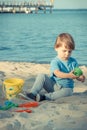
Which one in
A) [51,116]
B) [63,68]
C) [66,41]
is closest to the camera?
[51,116]

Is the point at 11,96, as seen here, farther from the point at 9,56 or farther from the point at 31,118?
the point at 9,56

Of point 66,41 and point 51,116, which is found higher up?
point 66,41

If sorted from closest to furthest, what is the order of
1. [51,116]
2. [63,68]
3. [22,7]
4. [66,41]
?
[51,116]
[66,41]
[63,68]
[22,7]

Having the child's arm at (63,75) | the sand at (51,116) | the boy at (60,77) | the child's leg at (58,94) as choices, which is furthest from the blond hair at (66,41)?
the sand at (51,116)

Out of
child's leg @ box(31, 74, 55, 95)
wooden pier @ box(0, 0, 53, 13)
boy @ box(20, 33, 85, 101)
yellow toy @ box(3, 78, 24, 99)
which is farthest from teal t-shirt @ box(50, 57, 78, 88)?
wooden pier @ box(0, 0, 53, 13)

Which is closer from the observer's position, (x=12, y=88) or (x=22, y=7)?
(x=12, y=88)

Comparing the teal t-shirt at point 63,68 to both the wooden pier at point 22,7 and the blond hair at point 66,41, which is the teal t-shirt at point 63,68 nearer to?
the blond hair at point 66,41

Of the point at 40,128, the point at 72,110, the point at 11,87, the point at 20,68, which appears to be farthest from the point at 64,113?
the point at 20,68

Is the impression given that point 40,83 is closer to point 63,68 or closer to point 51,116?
point 63,68

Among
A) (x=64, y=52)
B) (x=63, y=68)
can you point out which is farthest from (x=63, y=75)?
(x=64, y=52)

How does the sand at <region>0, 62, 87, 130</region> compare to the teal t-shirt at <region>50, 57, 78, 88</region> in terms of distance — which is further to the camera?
the teal t-shirt at <region>50, 57, 78, 88</region>

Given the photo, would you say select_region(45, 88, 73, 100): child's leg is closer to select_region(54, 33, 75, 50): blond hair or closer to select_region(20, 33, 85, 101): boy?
select_region(20, 33, 85, 101): boy

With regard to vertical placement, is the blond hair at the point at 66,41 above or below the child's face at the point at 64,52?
above

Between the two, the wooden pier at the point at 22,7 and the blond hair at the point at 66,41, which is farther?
the wooden pier at the point at 22,7
